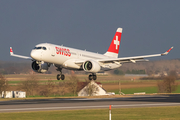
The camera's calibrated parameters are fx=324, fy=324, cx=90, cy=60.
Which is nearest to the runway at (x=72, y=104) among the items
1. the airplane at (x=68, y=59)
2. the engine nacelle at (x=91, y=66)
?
the engine nacelle at (x=91, y=66)

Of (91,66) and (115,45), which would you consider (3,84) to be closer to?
(115,45)

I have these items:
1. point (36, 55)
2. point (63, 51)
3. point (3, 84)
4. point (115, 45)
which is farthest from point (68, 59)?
point (3, 84)

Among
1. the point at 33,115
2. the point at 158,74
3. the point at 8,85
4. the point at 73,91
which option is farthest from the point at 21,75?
the point at 33,115

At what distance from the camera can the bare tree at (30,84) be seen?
119 meters

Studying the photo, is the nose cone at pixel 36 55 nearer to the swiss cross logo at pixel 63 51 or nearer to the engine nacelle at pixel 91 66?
the swiss cross logo at pixel 63 51

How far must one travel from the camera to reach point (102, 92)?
108250 mm

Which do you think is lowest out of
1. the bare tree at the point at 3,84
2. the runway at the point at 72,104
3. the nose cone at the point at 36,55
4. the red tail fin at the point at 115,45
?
the runway at the point at 72,104

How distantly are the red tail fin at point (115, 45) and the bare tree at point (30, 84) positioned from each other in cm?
5164

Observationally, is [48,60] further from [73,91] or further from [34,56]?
[73,91]

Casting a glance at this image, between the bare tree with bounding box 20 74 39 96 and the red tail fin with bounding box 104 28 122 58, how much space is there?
51.6 metres

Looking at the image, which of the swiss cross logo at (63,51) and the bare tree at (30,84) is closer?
the swiss cross logo at (63,51)

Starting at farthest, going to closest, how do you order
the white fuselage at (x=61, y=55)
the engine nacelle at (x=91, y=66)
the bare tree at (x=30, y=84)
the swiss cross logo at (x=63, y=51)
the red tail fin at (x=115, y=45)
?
the bare tree at (x=30, y=84) → the red tail fin at (x=115, y=45) → the engine nacelle at (x=91, y=66) → the swiss cross logo at (x=63, y=51) → the white fuselage at (x=61, y=55)

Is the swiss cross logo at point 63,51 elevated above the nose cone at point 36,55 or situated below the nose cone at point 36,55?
above

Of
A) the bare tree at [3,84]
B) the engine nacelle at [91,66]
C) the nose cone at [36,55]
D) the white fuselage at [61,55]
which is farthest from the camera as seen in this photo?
the bare tree at [3,84]
